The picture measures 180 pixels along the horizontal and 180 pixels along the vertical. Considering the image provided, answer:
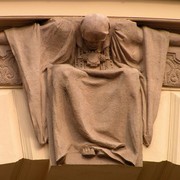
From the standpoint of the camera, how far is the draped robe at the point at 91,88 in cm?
378

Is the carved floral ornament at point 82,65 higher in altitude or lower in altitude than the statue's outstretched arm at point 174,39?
lower

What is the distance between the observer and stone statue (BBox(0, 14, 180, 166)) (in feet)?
12.4

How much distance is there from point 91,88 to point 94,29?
0.27m

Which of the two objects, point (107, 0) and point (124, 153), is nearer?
point (124, 153)

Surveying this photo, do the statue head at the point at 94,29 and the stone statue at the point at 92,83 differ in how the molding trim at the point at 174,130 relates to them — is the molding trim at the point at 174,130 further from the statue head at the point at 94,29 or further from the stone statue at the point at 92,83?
the statue head at the point at 94,29

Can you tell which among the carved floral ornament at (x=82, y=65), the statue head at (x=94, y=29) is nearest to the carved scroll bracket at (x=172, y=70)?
the carved floral ornament at (x=82, y=65)

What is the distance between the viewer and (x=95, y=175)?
383 cm

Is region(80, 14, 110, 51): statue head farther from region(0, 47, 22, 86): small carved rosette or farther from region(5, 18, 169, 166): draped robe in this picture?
region(0, 47, 22, 86): small carved rosette

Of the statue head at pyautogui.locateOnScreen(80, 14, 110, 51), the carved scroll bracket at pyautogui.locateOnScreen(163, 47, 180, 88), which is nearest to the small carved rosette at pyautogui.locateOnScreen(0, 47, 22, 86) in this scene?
the statue head at pyautogui.locateOnScreen(80, 14, 110, 51)

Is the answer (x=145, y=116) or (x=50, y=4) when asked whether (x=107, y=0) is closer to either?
(x=50, y=4)

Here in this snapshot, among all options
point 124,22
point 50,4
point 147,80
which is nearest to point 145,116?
point 147,80

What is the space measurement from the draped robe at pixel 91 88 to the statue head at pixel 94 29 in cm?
7

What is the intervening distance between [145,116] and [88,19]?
1.67ft

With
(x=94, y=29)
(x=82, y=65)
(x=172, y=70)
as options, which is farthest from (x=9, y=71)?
(x=172, y=70)
